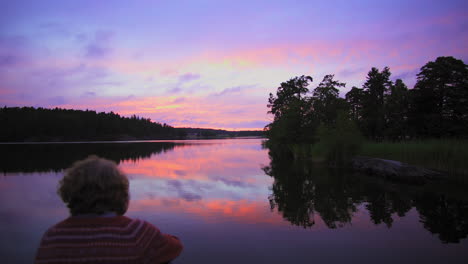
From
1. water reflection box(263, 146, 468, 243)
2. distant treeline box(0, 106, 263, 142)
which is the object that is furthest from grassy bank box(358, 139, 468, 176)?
distant treeline box(0, 106, 263, 142)

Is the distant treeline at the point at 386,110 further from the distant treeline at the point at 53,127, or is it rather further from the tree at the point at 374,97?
the distant treeline at the point at 53,127

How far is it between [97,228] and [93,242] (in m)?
0.10

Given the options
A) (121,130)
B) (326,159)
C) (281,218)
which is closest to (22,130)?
(121,130)

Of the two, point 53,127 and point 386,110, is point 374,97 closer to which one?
point 386,110

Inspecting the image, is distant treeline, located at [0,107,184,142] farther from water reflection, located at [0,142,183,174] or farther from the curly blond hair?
the curly blond hair

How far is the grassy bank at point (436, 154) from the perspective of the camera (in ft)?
49.9

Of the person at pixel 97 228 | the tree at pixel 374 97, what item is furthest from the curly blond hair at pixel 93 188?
the tree at pixel 374 97

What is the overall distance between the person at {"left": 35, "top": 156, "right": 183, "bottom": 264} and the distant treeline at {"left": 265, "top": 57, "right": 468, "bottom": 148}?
21116 millimetres

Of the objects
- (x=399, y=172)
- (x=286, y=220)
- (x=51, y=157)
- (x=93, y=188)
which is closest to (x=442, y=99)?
(x=399, y=172)

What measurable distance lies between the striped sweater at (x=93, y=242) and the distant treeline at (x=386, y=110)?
21210 millimetres

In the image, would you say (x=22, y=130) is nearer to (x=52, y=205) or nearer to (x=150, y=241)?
(x=52, y=205)

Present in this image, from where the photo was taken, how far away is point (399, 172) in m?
14.8

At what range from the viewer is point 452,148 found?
1573 cm

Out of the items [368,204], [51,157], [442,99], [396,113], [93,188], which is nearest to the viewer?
[93,188]
